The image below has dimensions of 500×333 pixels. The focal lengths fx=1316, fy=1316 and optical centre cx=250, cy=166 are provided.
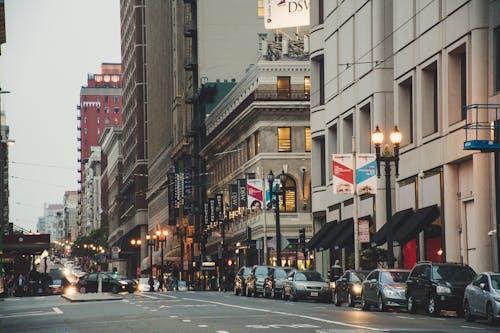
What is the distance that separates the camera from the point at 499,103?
49531mm

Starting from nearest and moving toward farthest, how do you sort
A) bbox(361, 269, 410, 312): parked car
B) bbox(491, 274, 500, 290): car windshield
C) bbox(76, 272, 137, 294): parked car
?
bbox(491, 274, 500, 290): car windshield < bbox(361, 269, 410, 312): parked car < bbox(76, 272, 137, 294): parked car

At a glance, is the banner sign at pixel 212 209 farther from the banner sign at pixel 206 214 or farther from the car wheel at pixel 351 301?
the car wheel at pixel 351 301

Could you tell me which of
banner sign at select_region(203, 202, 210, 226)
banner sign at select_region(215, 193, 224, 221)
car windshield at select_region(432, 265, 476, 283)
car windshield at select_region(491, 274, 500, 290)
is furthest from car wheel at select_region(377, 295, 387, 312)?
banner sign at select_region(203, 202, 210, 226)

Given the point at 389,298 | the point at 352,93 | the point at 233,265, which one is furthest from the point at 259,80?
the point at 389,298

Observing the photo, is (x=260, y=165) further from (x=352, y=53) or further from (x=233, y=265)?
(x=352, y=53)

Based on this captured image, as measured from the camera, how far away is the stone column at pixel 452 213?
55.0 m

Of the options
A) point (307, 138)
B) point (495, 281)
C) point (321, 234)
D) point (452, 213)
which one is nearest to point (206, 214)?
point (307, 138)

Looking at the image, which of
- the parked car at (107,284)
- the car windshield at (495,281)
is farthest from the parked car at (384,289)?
the parked car at (107,284)

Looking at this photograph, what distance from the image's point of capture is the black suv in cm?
3856

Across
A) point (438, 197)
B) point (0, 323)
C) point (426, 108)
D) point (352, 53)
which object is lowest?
point (0, 323)

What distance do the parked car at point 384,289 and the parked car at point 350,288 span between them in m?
2.82

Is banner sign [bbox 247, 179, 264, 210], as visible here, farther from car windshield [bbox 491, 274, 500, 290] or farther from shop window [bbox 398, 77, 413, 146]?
car windshield [bbox 491, 274, 500, 290]

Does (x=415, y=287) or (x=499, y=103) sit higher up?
(x=499, y=103)

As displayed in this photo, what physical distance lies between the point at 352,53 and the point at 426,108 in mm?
12986
